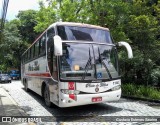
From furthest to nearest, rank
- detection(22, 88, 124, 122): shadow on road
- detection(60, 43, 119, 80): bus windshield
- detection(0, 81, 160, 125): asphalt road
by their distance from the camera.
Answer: detection(22, 88, 124, 122): shadow on road
detection(60, 43, 119, 80): bus windshield
detection(0, 81, 160, 125): asphalt road

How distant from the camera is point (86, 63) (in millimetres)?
8477

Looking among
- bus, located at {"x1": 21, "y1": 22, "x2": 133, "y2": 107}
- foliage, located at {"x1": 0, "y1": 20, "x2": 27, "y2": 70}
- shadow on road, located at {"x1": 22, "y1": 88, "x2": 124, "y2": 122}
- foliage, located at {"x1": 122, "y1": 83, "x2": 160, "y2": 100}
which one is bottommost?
shadow on road, located at {"x1": 22, "y1": 88, "x2": 124, "y2": 122}

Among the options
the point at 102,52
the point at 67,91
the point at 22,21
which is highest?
the point at 22,21

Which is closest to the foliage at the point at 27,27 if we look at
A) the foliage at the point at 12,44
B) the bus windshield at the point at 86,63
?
the foliage at the point at 12,44

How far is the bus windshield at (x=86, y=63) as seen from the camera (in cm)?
827

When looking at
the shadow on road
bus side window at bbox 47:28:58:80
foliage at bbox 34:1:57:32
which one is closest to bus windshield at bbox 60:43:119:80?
bus side window at bbox 47:28:58:80

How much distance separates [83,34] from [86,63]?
4.18ft

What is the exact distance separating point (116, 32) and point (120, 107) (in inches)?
270

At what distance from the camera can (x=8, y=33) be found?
42000 mm

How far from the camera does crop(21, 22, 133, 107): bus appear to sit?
8.15 meters

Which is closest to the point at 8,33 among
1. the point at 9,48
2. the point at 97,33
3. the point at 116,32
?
the point at 9,48

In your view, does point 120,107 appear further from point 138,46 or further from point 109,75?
point 138,46

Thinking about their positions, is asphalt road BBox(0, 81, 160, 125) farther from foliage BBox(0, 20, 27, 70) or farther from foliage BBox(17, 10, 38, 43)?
foliage BBox(17, 10, 38, 43)

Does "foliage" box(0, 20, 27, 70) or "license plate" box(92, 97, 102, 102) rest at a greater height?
"foliage" box(0, 20, 27, 70)
